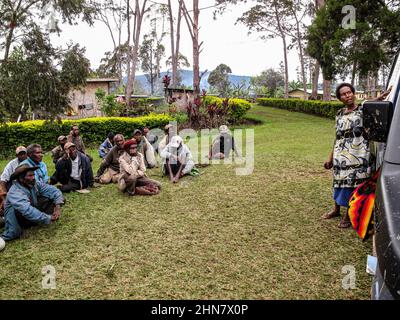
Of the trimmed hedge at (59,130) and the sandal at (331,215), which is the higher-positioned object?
the trimmed hedge at (59,130)

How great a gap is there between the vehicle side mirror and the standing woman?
1.56 m

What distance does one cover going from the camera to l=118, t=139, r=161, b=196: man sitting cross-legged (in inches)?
251

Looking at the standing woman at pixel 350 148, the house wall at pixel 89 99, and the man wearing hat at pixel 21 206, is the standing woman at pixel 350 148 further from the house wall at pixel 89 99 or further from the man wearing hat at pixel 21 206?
the house wall at pixel 89 99

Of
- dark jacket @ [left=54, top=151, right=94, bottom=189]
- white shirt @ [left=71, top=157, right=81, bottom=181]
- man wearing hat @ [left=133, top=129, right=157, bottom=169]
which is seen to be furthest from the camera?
man wearing hat @ [left=133, top=129, right=157, bottom=169]

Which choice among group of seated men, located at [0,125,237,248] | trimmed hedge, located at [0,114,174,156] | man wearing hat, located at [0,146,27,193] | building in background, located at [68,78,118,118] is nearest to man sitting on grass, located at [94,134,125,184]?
group of seated men, located at [0,125,237,248]

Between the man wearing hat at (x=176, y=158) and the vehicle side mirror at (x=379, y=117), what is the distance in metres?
5.07

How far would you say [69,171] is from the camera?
22.2 ft

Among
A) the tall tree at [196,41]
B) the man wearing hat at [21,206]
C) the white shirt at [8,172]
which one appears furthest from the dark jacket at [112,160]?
the tall tree at [196,41]

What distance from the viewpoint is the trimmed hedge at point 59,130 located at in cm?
1202

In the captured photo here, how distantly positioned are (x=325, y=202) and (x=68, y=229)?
3617mm

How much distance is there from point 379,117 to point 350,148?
1.69 m

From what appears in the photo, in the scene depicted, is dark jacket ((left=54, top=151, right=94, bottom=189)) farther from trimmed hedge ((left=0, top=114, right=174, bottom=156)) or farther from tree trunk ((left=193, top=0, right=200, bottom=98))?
tree trunk ((left=193, top=0, right=200, bottom=98))

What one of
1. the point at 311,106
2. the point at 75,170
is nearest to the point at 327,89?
the point at 311,106
